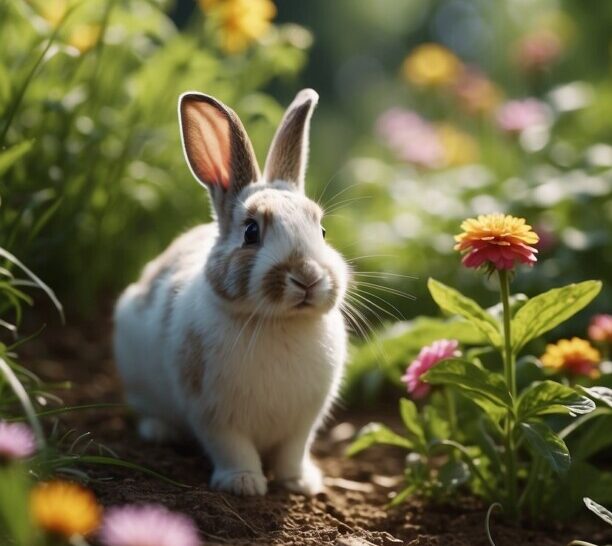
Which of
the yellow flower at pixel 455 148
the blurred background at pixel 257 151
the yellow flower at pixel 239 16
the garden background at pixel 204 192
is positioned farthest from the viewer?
the yellow flower at pixel 455 148

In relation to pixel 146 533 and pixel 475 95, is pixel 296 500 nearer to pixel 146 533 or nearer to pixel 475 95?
pixel 146 533

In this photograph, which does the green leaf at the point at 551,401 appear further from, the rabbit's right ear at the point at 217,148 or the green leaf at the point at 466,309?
the rabbit's right ear at the point at 217,148

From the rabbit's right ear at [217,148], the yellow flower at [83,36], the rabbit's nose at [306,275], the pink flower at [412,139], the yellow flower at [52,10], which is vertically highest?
the pink flower at [412,139]

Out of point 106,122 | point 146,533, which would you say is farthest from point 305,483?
point 106,122

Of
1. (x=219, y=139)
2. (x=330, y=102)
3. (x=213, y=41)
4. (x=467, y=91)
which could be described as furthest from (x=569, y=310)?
(x=330, y=102)

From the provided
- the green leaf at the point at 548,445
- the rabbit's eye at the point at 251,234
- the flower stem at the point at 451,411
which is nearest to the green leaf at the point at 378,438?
the flower stem at the point at 451,411

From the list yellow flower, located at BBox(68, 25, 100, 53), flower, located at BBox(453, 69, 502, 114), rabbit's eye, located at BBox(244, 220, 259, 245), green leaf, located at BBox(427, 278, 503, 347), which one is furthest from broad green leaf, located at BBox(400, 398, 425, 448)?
flower, located at BBox(453, 69, 502, 114)
